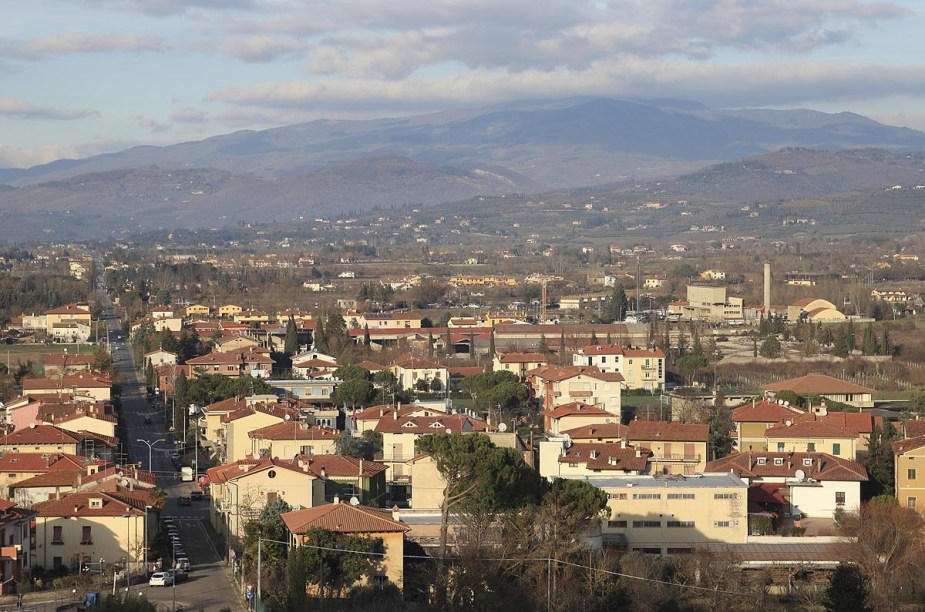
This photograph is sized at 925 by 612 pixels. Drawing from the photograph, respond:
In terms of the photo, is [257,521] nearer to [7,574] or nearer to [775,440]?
[7,574]

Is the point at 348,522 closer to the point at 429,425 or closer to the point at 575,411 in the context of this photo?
the point at 429,425

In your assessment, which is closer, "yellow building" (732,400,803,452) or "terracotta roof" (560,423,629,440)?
"terracotta roof" (560,423,629,440)

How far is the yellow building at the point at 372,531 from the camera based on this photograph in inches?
695

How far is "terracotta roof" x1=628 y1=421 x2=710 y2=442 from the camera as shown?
1102 inches

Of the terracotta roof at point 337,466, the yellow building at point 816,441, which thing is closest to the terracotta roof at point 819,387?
the yellow building at point 816,441

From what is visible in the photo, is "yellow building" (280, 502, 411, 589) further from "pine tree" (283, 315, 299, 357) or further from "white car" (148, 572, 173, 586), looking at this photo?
"pine tree" (283, 315, 299, 357)

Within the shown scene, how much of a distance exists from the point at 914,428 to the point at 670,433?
403 cm

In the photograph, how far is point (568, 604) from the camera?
1702cm

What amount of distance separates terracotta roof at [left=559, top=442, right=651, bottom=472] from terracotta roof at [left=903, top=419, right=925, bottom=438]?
445 cm

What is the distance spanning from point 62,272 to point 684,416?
226 ft

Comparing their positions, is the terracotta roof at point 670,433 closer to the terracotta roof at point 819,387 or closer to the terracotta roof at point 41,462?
the terracotta roof at point 819,387

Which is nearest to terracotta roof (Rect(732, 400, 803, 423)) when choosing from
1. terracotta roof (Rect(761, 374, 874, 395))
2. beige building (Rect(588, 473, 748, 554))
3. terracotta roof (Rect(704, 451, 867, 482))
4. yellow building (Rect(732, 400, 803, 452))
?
yellow building (Rect(732, 400, 803, 452))

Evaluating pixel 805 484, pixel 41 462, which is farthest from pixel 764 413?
pixel 41 462

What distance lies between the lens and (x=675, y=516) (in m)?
21.5
